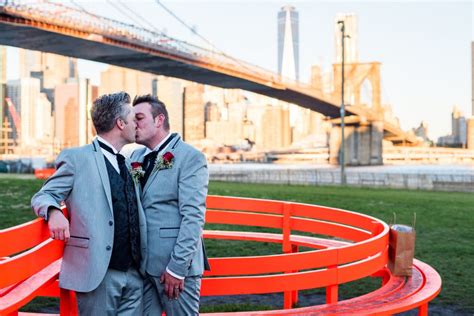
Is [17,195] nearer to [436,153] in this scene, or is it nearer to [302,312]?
[302,312]

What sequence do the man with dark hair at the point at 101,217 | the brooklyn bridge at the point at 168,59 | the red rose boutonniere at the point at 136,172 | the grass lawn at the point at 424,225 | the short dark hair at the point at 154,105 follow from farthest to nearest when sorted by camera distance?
the brooklyn bridge at the point at 168,59 → the grass lawn at the point at 424,225 → the short dark hair at the point at 154,105 → the red rose boutonniere at the point at 136,172 → the man with dark hair at the point at 101,217

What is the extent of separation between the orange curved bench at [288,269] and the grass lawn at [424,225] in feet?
4.59

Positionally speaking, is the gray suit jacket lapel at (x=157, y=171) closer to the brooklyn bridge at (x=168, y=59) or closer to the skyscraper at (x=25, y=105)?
the brooklyn bridge at (x=168, y=59)

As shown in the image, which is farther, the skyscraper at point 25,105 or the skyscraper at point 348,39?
the skyscraper at point 25,105

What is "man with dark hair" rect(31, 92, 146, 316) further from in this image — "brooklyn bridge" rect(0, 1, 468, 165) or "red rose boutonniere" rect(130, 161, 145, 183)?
"brooklyn bridge" rect(0, 1, 468, 165)

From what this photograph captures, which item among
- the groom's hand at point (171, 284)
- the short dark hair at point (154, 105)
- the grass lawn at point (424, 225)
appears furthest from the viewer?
the grass lawn at point (424, 225)

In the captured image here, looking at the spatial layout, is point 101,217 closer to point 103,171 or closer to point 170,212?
point 103,171

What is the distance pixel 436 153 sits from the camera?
85625 mm

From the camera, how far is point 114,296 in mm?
3162

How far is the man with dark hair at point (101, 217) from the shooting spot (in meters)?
3.08

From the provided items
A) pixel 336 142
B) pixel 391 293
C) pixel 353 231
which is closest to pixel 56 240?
pixel 391 293

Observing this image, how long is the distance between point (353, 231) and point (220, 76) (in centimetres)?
3885

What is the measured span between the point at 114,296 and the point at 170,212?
487mm

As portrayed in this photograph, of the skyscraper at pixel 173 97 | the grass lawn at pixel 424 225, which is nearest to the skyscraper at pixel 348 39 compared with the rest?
the skyscraper at pixel 173 97
